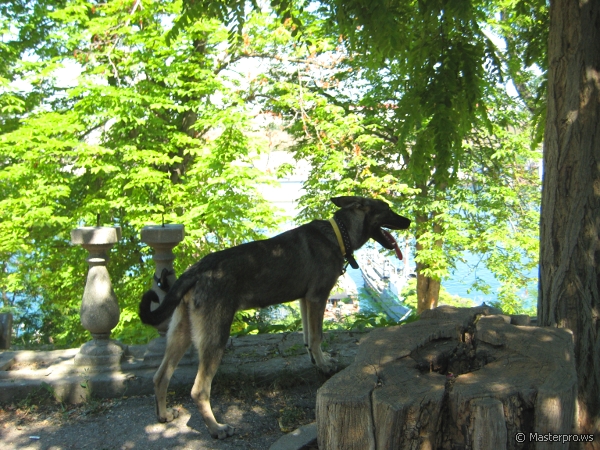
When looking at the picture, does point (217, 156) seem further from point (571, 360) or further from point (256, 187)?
point (571, 360)

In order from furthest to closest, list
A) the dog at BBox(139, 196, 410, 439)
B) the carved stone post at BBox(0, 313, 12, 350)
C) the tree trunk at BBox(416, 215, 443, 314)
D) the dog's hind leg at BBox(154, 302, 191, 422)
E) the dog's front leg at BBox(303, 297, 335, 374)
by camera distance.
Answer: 1. the tree trunk at BBox(416, 215, 443, 314)
2. the carved stone post at BBox(0, 313, 12, 350)
3. the dog's front leg at BBox(303, 297, 335, 374)
4. the dog's hind leg at BBox(154, 302, 191, 422)
5. the dog at BBox(139, 196, 410, 439)

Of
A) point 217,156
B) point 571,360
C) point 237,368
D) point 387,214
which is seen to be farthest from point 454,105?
point 217,156

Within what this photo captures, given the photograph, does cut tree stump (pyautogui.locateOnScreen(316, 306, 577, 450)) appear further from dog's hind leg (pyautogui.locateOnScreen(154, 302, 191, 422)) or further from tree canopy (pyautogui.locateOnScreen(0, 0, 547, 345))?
tree canopy (pyautogui.locateOnScreen(0, 0, 547, 345))

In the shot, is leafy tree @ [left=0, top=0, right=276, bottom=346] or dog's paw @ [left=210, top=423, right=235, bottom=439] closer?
dog's paw @ [left=210, top=423, right=235, bottom=439]

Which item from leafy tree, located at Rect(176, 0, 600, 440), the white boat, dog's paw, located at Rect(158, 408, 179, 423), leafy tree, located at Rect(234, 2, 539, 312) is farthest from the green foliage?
leafy tree, located at Rect(176, 0, 600, 440)

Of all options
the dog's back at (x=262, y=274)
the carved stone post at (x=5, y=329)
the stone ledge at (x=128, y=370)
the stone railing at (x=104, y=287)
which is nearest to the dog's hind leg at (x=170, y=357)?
the dog's back at (x=262, y=274)

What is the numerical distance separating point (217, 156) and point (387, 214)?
6.52m

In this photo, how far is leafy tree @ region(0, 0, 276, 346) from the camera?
36.2 feet

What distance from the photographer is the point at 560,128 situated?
384 centimetres

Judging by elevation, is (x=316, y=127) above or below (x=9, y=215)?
above

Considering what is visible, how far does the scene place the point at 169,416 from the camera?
4492mm

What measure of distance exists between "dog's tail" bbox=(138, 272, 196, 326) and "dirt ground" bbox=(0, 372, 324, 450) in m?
0.93

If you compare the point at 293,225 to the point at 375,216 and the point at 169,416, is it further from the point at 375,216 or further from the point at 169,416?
the point at 169,416

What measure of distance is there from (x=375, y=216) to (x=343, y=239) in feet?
1.60
